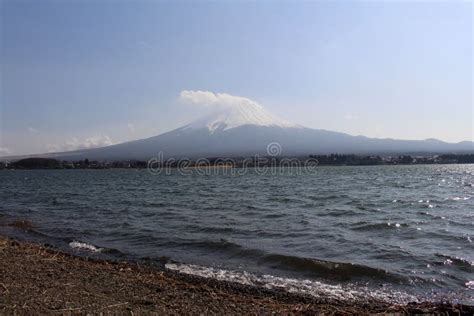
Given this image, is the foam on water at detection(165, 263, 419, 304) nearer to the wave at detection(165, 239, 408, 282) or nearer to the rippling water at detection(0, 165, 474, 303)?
the rippling water at detection(0, 165, 474, 303)

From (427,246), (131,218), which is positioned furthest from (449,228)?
(131,218)

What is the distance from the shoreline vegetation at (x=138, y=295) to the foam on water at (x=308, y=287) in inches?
13.7

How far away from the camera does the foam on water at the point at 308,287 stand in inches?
304

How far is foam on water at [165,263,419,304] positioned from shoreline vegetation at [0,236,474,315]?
348 mm

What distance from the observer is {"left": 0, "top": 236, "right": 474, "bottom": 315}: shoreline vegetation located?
5.84m

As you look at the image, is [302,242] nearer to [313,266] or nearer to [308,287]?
[313,266]

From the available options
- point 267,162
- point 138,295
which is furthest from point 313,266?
point 267,162

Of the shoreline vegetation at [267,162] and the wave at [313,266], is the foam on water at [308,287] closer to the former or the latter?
the wave at [313,266]

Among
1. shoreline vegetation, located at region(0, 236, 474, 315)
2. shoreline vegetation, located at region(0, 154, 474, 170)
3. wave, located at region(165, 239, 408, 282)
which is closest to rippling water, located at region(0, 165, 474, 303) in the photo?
wave, located at region(165, 239, 408, 282)

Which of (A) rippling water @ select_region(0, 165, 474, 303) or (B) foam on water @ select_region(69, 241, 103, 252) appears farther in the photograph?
(B) foam on water @ select_region(69, 241, 103, 252)

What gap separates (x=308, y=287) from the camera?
27.1 feet

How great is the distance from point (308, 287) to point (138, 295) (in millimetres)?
3378

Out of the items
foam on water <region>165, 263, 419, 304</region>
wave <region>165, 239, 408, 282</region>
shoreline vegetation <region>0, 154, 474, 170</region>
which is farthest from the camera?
shoreline vegetation <region>0, 154, 474, 170</region>

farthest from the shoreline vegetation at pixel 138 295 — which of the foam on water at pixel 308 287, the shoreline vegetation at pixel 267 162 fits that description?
the shoreline vegetation at pixel 267 162
